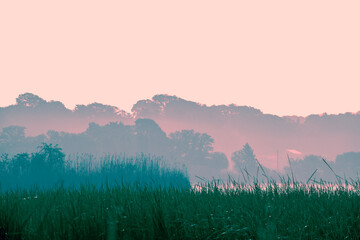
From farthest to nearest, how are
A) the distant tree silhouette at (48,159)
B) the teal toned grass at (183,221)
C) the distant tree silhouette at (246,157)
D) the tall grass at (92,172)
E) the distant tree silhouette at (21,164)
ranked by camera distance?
1. the distant tree silhouette at (246,157)
2. the distant tree silhouette at (48,159)
3. the distant tree silhouette at (21,164)
4. the tall grass at (92,172)
5. the teal toned grass at (183,221)

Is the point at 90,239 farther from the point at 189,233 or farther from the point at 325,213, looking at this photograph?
the point at 325,213

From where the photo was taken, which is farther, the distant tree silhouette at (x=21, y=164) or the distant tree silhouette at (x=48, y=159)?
the distant tree silhouette at (x=48, y=159)

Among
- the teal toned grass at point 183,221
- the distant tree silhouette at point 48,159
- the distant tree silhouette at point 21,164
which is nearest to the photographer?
the teal toned grass at point 183,221

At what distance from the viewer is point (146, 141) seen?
5522cm

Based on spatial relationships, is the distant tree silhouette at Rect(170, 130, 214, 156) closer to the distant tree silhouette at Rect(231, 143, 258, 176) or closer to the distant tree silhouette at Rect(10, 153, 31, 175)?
the distant tree silhouette at Rect(231, 143, 258, 176)

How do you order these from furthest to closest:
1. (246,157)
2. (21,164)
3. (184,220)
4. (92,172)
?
(246,157) < (21,164) < (92,172) < (184,220)

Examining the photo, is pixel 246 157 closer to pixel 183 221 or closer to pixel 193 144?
pixel 193 144

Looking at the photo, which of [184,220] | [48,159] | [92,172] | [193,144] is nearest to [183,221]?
[184,220]

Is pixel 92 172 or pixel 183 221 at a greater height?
pixel 92 172

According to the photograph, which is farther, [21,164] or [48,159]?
[48,159]

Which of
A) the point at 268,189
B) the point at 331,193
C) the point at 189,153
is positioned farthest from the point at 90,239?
the point at 189,153

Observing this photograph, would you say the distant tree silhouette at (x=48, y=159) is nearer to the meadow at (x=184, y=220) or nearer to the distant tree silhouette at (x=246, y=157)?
the meadow at (x=184, y=220)

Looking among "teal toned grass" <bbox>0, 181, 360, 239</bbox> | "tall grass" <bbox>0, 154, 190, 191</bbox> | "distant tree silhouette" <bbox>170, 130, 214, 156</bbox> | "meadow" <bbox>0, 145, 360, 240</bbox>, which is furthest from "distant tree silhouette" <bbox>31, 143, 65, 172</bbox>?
"distant tree silhouette" <bbox>170, 130, 214, 156</bbox>

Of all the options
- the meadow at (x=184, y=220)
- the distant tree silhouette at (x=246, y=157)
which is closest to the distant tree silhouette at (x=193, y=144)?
the distant tree silhouette at (x=246, y=157)
